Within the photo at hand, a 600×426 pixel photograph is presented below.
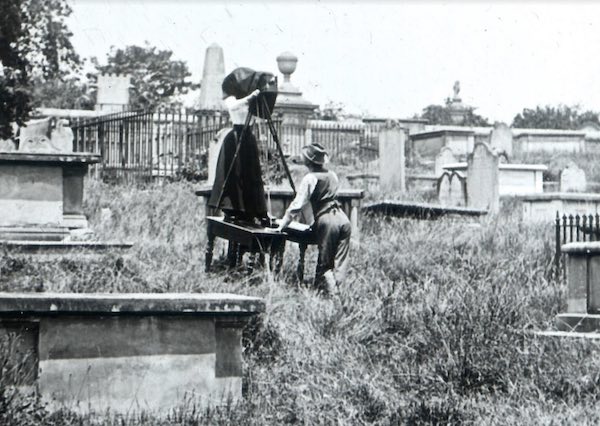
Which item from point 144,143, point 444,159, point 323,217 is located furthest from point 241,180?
point 444,159

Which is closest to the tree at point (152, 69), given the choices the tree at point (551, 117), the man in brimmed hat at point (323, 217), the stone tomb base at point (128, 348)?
the tree at point (551, 117)

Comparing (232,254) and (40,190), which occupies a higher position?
(40,190)

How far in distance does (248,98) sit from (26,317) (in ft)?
16.7

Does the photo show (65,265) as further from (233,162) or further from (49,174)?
(49,174)

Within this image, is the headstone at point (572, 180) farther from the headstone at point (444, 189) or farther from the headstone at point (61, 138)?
the headstone at point (61, 138)

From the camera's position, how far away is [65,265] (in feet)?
33.0

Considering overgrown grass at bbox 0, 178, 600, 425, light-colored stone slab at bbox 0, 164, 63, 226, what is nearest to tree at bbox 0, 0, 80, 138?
light-colored stone slab at bbox 0, 164, 63, 226

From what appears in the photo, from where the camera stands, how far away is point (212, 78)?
82.0ft

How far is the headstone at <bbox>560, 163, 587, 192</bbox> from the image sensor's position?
79.3ft

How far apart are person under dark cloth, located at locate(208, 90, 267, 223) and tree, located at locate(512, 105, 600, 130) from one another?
127 ft

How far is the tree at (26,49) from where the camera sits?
69.6ft

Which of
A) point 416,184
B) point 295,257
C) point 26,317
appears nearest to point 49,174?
point 295,257

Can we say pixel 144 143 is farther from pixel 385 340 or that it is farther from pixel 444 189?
pixel 385 340

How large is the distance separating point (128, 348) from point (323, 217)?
4480 millimetres
